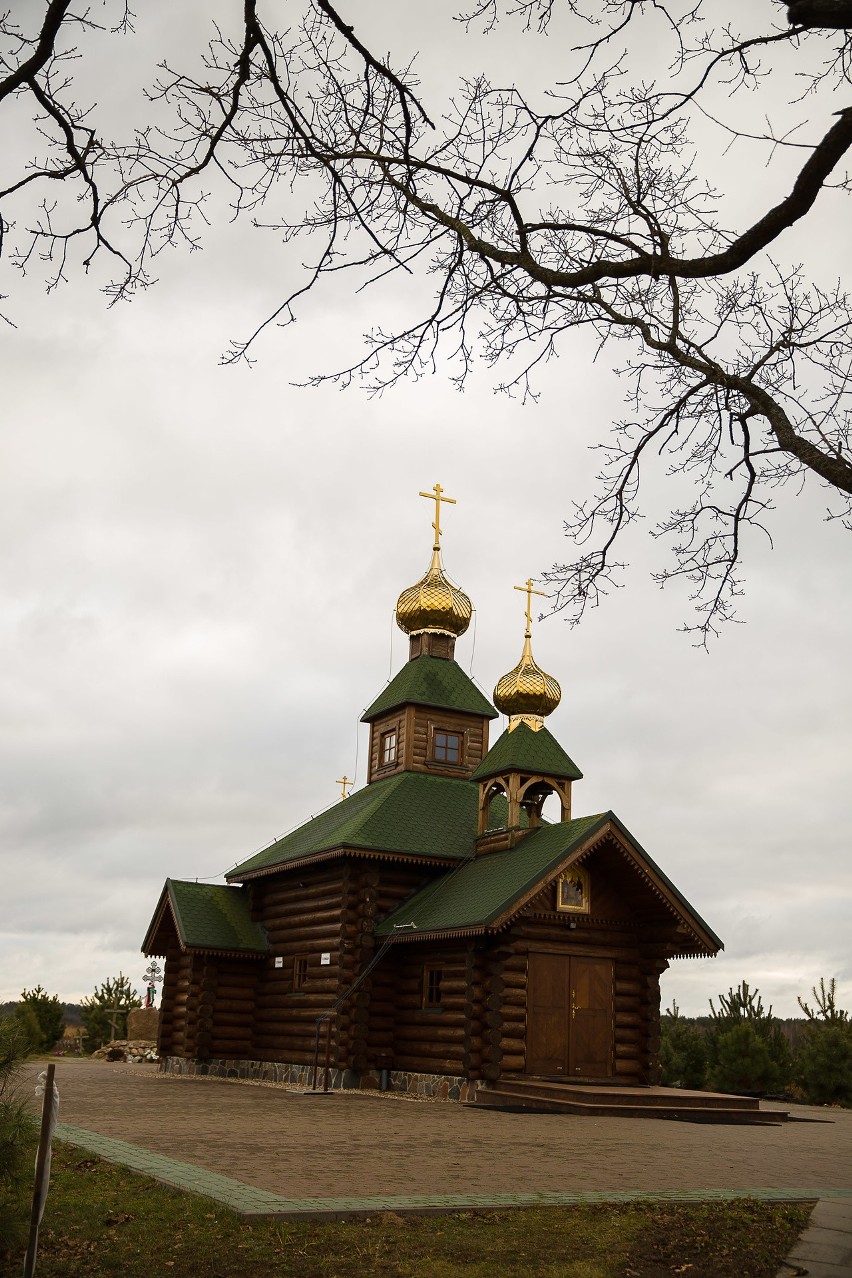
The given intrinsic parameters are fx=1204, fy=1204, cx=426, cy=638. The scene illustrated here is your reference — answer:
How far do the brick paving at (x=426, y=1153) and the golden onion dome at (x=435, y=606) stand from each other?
14.7 m

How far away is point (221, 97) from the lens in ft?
24.2

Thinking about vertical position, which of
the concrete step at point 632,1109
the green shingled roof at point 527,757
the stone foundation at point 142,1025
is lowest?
the stone foundation at point 142,1025

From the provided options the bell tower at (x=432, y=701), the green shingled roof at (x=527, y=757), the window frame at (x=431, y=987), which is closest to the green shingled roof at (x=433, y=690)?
the bell tower at (x=432, y=701)

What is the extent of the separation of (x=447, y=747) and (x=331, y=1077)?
29.5ft

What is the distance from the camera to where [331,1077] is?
79.0ft

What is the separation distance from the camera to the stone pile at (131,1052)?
108 ft

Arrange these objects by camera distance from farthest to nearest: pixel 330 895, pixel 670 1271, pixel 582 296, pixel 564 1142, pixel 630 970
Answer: pixel 330 895
pixel 630 970
pixel 564 1142
pixel 582 296
pixel 670 1271

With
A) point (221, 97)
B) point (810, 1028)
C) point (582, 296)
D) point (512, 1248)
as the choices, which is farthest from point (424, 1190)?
point (810, 1028)

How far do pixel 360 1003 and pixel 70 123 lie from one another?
20150mm

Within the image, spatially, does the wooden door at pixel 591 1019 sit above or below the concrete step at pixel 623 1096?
above

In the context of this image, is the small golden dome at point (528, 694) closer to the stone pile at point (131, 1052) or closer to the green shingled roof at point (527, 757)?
the green shingled roof at point (527, 757)

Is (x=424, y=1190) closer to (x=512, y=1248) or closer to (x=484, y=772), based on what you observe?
(x=512, y=1248)

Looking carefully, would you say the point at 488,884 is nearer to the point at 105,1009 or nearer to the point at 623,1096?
the point at 623,1096

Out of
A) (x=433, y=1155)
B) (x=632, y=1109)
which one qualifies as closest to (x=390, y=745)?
(x=632, y=1109)
